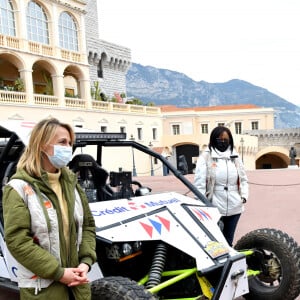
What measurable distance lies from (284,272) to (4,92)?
2565cm

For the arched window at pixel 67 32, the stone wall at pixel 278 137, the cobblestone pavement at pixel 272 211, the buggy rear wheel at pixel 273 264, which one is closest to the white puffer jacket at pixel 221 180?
the buggy rear wheel at pixel 273 264

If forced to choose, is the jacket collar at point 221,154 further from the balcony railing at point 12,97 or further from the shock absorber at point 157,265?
the balcony railing at point 12,97

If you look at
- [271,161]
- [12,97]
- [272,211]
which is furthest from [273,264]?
[271,161]

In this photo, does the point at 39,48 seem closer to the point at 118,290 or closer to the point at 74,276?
the point at 118,290

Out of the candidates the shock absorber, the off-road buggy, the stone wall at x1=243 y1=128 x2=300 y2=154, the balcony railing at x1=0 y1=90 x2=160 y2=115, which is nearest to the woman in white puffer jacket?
the off-road buggy

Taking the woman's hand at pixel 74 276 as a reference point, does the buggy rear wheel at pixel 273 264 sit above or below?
below

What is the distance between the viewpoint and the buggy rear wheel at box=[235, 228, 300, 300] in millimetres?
3746

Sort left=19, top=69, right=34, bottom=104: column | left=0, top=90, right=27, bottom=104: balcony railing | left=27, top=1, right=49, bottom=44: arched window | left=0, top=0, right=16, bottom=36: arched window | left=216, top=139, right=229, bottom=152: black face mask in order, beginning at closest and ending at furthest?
left=216, top=139, right=229, bottom=152: black face mask → left=0, top=90, right=27, bottom=104: balcony railing → left=0, top=0, right=16, bottom=36: arched window → left=19, top=69, right=34, bottom=104: column → left=27, top=1, right=49, bottom=44: arched window

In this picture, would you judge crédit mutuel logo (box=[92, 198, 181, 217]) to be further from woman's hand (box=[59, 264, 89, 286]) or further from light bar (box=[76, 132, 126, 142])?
woman's hand (box=[59, 264, 89, 286])

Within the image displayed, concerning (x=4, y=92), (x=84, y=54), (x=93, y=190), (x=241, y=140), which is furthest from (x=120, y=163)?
(x=93, y=190)

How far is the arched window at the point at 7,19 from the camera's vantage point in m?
27.9

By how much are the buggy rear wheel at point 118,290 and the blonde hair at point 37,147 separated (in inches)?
33.8

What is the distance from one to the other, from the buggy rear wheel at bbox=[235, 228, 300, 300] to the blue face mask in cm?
221

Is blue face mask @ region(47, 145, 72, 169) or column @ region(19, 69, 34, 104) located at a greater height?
column @ region(19, 69, 34, 104)
